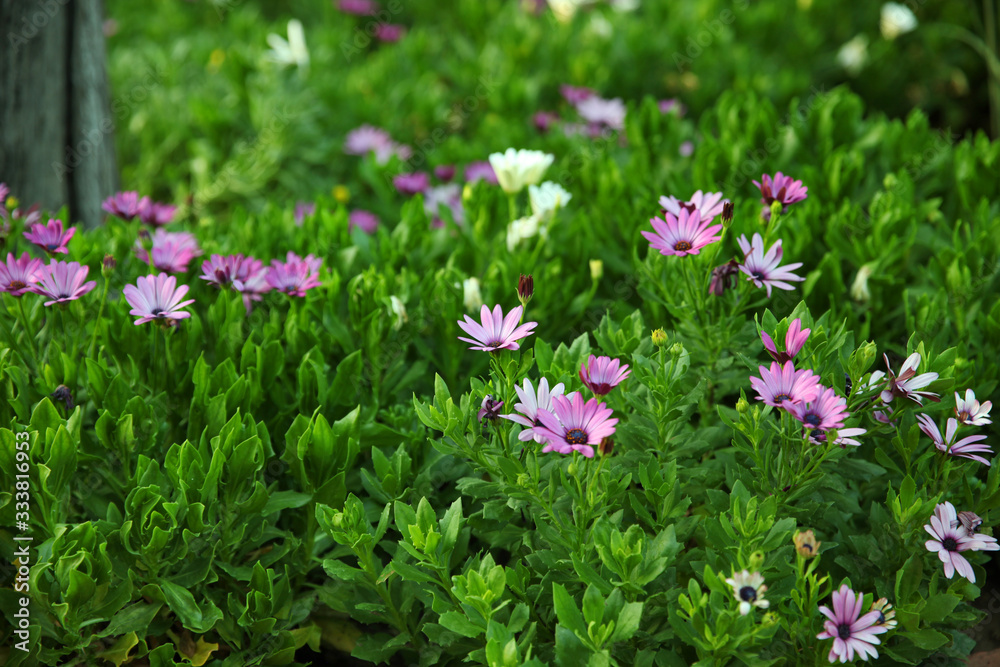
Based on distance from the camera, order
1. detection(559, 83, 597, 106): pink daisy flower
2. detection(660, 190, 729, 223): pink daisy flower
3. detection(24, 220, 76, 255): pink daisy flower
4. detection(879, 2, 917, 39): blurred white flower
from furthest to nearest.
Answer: detection(879, 2, 917, 39): blurred white flower < detection(559, 83, 597, 106): pink daisy flower < detection(24, 220, 76, 255): pink daisy flower < detection(660, 190, 729, 223): pink daisy flower

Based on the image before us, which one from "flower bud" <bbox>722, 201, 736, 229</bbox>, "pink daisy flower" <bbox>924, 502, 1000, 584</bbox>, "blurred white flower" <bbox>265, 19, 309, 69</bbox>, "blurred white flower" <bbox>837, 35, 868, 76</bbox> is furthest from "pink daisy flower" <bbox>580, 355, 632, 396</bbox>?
"blurred white flower" <bbox>837, 35, 868, 76</bbox>

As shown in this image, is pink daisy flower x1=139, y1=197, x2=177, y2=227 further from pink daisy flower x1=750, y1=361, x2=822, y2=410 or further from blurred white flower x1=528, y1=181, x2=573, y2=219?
pink daisy flower x1=750, y1=361, x2=822, y2=410

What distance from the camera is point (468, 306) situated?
2.28 metres

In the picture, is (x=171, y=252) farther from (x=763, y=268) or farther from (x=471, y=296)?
(x=763, y=268)

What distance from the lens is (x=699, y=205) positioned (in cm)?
182

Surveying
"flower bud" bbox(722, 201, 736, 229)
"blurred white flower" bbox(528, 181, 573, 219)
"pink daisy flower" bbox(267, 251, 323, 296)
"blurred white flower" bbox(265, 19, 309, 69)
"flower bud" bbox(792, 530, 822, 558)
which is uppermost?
"flower bud" bbox(722, 201, 736, 229)

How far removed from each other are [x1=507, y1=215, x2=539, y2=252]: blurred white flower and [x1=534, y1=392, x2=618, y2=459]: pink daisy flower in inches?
38.9

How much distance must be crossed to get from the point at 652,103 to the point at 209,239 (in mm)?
1739

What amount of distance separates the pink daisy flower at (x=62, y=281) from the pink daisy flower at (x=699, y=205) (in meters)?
1.31

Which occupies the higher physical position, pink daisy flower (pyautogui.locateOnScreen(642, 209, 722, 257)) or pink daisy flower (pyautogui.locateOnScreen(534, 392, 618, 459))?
pink daisy flower (pyautogui.locateOnScreen(642, 209, 722, 257))

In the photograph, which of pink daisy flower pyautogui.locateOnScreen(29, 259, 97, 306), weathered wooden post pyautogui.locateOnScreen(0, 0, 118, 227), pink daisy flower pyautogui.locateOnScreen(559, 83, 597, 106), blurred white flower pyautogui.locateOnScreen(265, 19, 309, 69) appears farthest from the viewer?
blurred white flower pyautogui.locateOnScreen(265, 19, 309, 69)

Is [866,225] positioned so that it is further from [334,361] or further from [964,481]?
[334,361]

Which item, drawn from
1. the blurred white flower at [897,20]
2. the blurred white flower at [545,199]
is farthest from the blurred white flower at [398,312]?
the blurred white flower at [897,20]

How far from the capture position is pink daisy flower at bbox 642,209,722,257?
1715 millimetres
